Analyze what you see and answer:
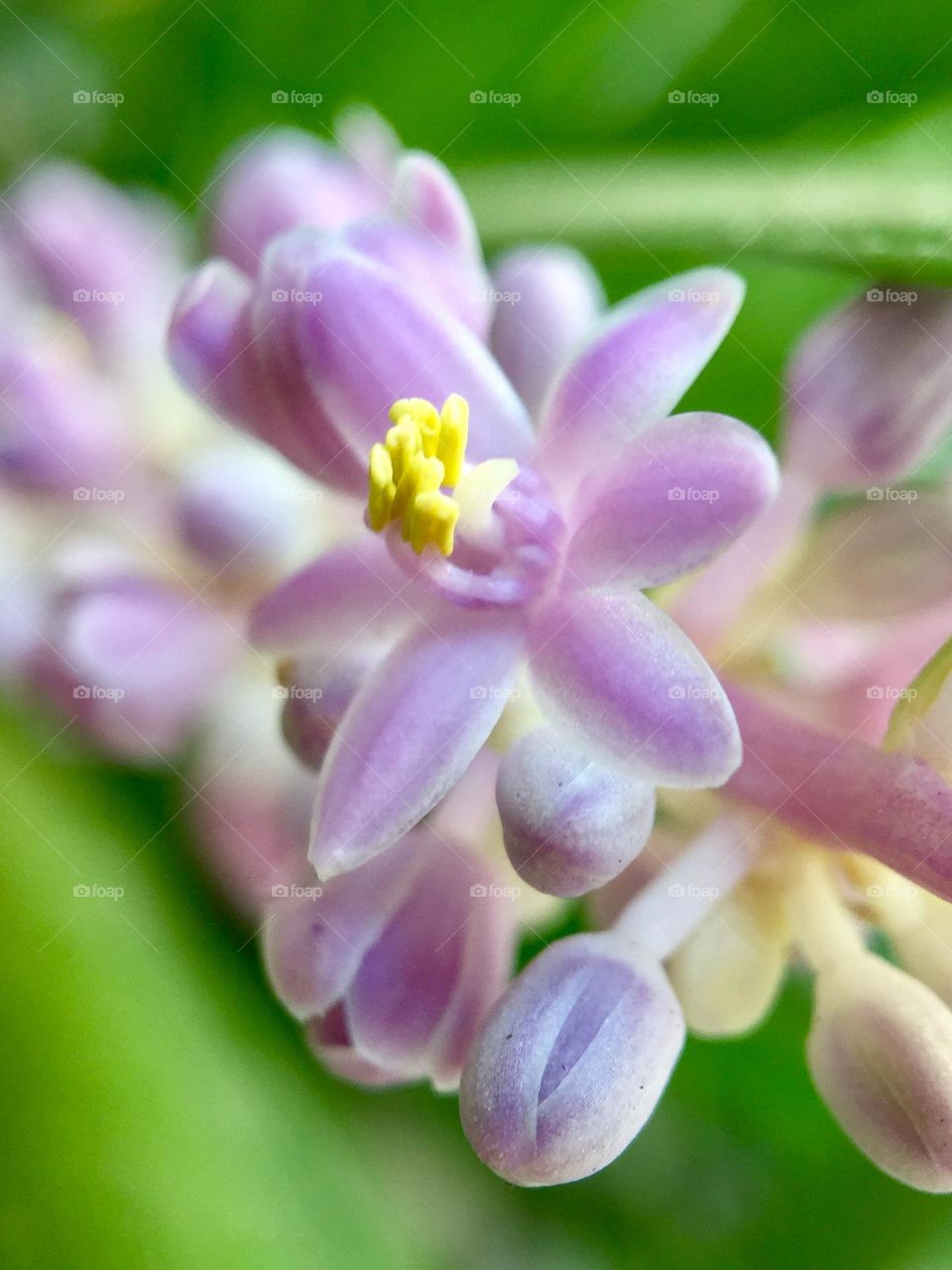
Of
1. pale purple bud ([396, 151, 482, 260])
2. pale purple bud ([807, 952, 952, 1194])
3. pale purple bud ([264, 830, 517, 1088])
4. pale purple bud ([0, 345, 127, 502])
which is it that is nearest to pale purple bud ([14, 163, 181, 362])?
pale purple bud ([0, 345, 127, 502])

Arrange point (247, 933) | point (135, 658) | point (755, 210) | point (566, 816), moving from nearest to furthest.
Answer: point (566, 816), point (755, 210), point (135, 658), point (247, 933)

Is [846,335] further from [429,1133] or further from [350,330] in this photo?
[429,1133]

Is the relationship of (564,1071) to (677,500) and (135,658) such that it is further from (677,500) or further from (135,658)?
(135,658)

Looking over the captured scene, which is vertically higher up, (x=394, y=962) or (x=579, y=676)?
(x=579, y=676)

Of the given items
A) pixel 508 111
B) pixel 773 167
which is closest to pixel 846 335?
pixel 773 167

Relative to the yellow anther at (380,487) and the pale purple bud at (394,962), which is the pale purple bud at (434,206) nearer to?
the yellow anther at (380,487)

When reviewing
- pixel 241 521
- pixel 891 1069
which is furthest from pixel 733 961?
A: pixel 241 521
